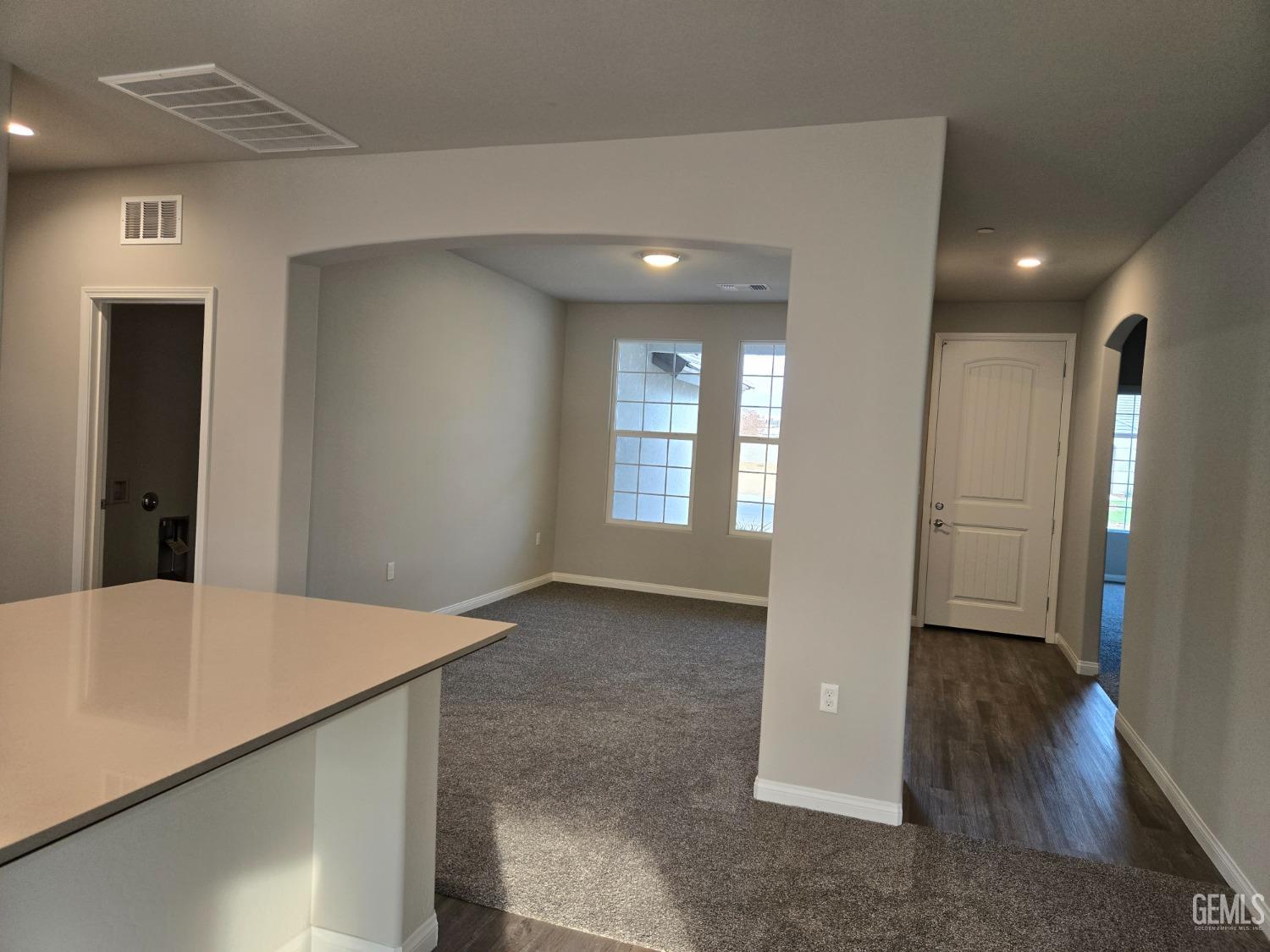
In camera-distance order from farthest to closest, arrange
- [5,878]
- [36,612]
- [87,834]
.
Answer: [36,612] → [87,834] → [5,878]

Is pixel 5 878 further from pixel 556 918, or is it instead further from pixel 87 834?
pixel 556 918

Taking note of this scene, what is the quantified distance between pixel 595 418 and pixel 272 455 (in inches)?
149

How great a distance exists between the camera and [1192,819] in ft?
9.86

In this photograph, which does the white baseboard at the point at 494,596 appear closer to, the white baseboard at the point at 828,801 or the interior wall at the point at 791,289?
the interior wall at the point at 791,289

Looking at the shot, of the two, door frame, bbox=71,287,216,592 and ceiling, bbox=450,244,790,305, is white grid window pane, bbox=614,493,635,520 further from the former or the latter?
door frame, bbox=71,287,216,592

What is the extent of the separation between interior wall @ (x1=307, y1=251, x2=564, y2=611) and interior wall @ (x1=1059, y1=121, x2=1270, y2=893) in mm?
4039

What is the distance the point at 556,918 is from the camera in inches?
90.2

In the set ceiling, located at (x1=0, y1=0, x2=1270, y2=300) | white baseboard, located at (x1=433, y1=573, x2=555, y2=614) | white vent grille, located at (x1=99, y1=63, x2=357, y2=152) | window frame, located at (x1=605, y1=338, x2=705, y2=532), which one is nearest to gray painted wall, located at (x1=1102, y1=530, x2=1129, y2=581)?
window frame, located at (x1=605, y1=338, x2=705, y2=532)

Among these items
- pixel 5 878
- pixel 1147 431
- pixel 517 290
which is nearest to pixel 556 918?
pixel 5 878

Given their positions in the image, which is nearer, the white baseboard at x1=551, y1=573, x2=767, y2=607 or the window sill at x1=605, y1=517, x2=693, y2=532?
the white baseboard at x1=551, y1=573, x2=767, y2=607

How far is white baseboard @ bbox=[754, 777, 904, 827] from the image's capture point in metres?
2.98

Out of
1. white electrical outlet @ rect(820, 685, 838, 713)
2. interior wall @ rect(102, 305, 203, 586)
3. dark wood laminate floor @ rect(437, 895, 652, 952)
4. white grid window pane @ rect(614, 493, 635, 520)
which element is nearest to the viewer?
dark wood laminate floor @ rect(437, 895, 652, 952)

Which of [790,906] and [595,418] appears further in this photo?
[595,418]

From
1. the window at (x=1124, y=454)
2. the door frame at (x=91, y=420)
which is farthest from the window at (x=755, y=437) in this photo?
the window at (x=1124, y=454)
